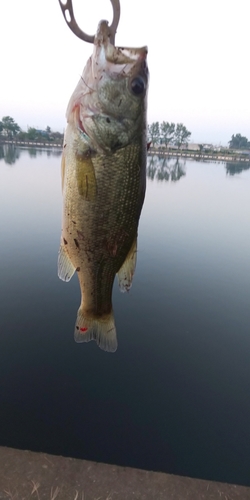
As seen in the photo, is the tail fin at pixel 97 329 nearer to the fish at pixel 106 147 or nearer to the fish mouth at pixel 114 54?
the fish at pixel 106 147

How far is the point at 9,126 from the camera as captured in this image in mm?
63562

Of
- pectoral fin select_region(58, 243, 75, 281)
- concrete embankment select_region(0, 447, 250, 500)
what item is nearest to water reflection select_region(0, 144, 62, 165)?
concrete embankment select_region(0, 447, 250, 500)

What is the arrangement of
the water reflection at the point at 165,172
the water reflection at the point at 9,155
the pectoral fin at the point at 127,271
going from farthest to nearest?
1. the water reflection at the point at 9,155
2. the water reflection at the point at 165,172
3. the pectoral fin at the point at 127,271

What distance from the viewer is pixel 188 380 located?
6391mm

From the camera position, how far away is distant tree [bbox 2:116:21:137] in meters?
62.9

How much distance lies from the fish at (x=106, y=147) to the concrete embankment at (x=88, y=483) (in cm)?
342

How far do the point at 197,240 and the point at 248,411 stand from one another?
327 inches

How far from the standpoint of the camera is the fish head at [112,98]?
138 cm

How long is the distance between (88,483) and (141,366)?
3311 millimetres

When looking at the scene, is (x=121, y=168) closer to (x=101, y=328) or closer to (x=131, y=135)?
(x=131, y=135)

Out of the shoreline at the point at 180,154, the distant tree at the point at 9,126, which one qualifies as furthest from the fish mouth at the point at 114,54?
the distant tree at the point at 9,126

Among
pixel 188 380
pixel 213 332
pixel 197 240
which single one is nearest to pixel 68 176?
pixel 188 380

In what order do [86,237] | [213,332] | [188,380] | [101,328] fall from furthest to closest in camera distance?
[213,332] < [188,380] < [101,328] < [86,237]

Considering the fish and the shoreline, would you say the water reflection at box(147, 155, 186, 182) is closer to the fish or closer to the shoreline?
the shoreline
